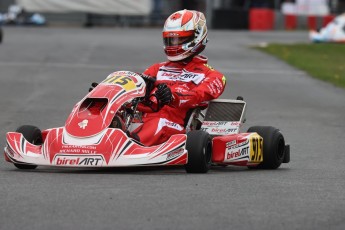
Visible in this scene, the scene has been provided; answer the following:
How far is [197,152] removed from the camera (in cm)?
769

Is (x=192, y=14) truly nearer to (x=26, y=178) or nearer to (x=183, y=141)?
(x=183, y=141)

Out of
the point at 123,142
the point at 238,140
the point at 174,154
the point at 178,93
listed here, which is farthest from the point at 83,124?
the point at 238,140

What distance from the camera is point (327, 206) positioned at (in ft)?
20.4

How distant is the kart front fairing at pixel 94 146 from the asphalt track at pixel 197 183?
11 centimetres

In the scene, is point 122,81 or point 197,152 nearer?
point 197,152

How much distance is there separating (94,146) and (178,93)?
119 cm

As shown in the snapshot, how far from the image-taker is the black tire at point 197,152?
7.71 meters

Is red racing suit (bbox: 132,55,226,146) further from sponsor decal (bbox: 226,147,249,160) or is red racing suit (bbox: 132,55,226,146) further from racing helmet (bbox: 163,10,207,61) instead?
sponsor decal (bbox: 226,147,249,160)

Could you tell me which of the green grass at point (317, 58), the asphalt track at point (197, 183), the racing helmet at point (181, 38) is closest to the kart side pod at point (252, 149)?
the asphalt track at point (197, 183)

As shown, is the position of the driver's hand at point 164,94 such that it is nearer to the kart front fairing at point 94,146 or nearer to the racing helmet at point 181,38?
the kart front fairing at point 94,146

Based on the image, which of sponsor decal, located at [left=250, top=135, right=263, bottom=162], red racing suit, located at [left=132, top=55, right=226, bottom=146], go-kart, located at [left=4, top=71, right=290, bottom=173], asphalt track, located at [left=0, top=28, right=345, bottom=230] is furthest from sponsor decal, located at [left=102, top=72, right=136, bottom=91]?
sponsor decal, located at [left=250, top=135, right=263, bottom=162]

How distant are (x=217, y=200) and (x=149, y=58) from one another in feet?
57.5

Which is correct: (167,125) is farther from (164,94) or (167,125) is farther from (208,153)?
(208,153)

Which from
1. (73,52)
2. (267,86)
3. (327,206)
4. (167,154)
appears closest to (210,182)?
(167,154)
